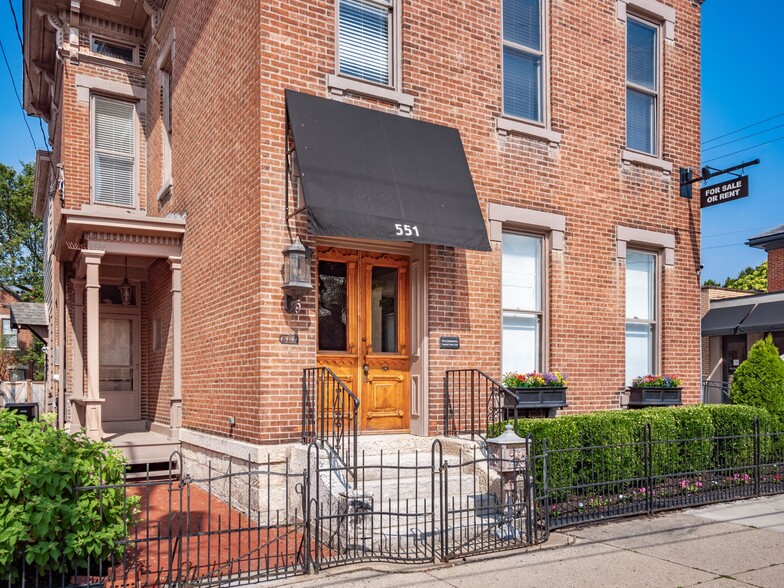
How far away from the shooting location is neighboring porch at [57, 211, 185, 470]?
10688 millimetres

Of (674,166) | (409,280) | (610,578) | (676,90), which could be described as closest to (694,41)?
(676,90)

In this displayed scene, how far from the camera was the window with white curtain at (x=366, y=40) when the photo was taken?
30.2 feet

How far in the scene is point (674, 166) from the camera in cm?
1232

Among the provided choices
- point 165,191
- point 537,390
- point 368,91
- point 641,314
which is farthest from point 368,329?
point 165,191

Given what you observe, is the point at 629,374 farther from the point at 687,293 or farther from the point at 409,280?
the point at 409,280

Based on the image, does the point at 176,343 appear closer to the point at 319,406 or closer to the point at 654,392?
the point at 319,406

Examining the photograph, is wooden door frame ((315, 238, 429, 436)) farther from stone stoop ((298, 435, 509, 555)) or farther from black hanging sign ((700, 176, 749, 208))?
black hanging sign ((700, 176, 749, 208))

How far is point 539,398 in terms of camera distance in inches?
382

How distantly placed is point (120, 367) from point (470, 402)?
7960 mm

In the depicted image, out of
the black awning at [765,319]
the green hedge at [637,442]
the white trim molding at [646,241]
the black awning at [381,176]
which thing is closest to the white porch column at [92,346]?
the black awning at [381,176]

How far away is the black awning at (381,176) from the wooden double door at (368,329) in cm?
115

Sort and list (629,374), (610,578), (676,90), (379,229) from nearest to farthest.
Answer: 1. (610,578)
2. (379,229)
3. (629,374)
4. (676,90)

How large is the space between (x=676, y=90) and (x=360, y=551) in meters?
10.1

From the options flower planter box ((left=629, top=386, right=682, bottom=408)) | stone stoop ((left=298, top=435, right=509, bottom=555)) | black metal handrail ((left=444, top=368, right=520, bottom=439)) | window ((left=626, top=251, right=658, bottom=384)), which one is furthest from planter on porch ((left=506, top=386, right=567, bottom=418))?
window ((left=626, top=251, right=658, bottom=384))
